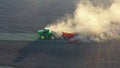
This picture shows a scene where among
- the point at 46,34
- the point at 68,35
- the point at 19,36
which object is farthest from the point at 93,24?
the point at 19,36

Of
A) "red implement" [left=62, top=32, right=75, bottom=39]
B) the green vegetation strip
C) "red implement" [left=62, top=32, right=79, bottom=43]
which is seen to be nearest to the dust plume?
"red implement" [left=62, top=32, right=79, bottom=43]

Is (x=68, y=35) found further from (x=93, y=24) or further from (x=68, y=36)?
(x=93, y=24)

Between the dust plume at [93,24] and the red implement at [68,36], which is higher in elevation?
the dust plume at [93,24]

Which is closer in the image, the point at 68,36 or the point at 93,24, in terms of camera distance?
the point at 68,36

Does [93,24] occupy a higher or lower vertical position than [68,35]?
higher

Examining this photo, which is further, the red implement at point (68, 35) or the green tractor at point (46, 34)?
the green tractor at point (46, 34)

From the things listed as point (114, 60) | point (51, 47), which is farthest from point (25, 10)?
point (114, 60)

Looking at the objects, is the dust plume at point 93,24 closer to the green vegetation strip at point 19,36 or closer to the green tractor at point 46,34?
the green tractor at point 46,34

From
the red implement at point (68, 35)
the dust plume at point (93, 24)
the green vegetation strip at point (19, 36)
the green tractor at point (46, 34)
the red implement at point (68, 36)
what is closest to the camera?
the red implement at point (68, 36)

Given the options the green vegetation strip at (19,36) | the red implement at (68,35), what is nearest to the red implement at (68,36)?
the red implement at (68,35)
